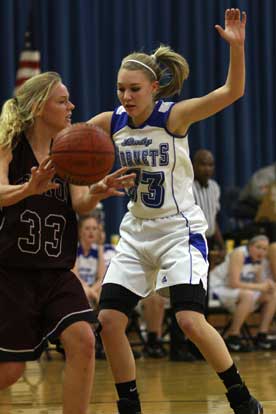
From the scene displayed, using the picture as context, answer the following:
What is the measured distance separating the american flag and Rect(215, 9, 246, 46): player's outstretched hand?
597 centimetres

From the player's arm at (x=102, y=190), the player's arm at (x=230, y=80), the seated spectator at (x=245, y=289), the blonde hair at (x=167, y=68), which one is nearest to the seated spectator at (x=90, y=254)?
the seated spectator at (x=245, y=289)

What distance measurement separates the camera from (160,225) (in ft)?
15.5

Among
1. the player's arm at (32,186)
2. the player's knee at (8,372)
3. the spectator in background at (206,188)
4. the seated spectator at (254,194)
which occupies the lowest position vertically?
the seated spectator at (254,194)

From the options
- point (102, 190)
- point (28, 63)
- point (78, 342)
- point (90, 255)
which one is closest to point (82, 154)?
point (102, 190)

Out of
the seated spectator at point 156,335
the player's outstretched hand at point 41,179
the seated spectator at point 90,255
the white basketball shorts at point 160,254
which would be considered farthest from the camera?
the seated spectator at point 90,255

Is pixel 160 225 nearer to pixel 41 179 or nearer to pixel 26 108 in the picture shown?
pixel 26 108

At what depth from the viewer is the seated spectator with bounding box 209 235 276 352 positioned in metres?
8.64

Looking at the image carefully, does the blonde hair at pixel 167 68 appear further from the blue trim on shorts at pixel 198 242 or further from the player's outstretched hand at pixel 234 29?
the blue trim on shorts at pixel 198 242

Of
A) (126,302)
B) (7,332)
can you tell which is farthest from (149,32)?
(7,332)

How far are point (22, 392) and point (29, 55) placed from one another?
526 cm

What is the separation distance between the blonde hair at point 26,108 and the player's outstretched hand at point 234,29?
916mm

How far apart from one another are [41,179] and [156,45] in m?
8.33

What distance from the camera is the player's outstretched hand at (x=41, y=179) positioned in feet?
12.2

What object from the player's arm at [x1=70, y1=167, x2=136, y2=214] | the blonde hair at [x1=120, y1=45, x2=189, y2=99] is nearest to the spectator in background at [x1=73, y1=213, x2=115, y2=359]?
the blonde hair at [x1=120, y1=45, x2=189, y2=99]
